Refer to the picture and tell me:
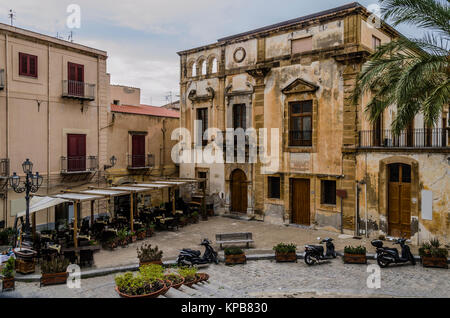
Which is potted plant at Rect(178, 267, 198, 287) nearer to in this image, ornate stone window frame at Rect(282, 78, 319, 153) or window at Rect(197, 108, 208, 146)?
ornate stone window frame at Rect(282, 78, 319, 153)

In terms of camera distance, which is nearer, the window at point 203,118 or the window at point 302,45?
the window at point 302,45

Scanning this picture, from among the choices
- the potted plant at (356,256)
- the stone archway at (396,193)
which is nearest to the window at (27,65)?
the potted plant at (356,256)

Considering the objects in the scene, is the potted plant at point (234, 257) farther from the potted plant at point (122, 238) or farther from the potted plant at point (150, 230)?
the potted plant at point (150, 230)

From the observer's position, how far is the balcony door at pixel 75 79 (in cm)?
1998

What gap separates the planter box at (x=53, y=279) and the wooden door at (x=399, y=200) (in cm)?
1297

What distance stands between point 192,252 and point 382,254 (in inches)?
250

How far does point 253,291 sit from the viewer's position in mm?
10172

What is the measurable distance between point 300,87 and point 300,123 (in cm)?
183

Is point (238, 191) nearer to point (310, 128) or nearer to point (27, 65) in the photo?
point (310, 128)

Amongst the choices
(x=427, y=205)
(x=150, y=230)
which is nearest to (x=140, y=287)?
(x=150, y=230)

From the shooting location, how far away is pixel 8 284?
1014cm

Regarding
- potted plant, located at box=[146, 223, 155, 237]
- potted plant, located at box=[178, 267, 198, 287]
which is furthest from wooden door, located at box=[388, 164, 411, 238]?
potted plant, located at box=[146, 223, 155, 237]

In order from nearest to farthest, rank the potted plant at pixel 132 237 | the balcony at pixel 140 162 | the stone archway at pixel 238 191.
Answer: the potted plant at pixel 132 237, the stone archway at pixel 238 191, the balcony at pixel 140 162
